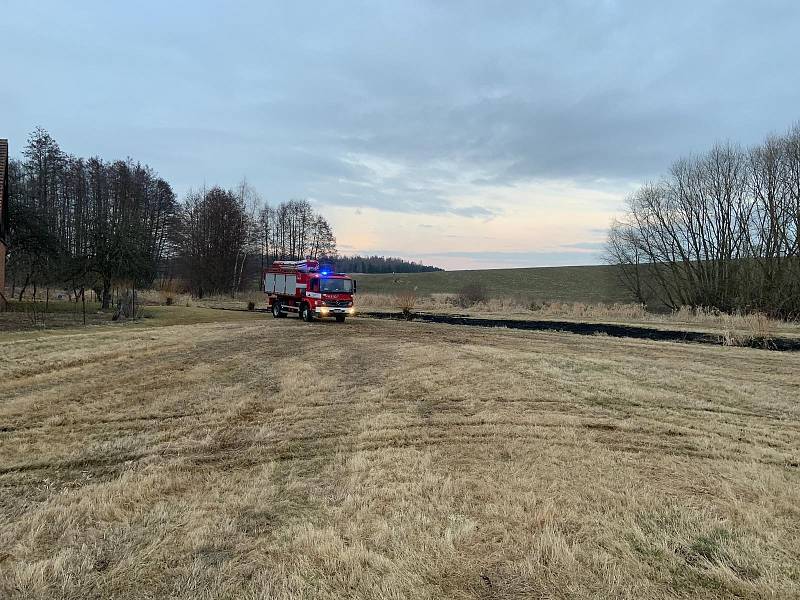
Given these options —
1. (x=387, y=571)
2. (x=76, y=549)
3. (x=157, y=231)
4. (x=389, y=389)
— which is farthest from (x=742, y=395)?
(x=157, y=231)

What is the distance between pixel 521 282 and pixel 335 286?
159ft

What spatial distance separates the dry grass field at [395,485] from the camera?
8.96 ft

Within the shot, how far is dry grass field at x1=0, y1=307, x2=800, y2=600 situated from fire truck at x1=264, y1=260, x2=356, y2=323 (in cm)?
1267

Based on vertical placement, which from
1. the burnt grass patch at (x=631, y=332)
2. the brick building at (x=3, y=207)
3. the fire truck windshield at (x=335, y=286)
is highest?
the brick building at (x=3, y=207)

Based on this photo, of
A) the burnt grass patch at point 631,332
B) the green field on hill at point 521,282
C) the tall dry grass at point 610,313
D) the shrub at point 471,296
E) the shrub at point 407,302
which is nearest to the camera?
the burnt grass patch at point 631,332

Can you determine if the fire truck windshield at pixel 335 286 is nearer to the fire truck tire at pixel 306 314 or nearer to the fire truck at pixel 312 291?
the fire truck at pixel 312 291

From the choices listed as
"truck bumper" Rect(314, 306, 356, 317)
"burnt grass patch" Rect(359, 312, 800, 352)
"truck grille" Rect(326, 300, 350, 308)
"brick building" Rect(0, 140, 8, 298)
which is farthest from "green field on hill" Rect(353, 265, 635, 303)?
"brick building" Rect(0, 140, 8, 298)

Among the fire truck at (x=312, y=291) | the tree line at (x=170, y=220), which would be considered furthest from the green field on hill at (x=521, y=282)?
the fire truck at (x=312, y=291)

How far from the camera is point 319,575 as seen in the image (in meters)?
2.72

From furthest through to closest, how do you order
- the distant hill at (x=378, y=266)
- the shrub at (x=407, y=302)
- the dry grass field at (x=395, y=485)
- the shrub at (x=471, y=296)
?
1. the distant hill at (x=378, y=266)
2. the shrub at (x=471, y=296)
3. the shrub at (x=407, y=302)
4. the dry grass field at (x=395, y=485)

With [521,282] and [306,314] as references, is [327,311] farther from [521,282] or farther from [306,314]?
[521,282]

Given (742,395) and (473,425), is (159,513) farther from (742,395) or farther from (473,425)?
(742,395)

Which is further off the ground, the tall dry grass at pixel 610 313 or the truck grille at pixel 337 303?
the truck grille at pixel 337 303

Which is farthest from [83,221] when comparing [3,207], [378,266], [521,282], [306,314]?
[378,266]
